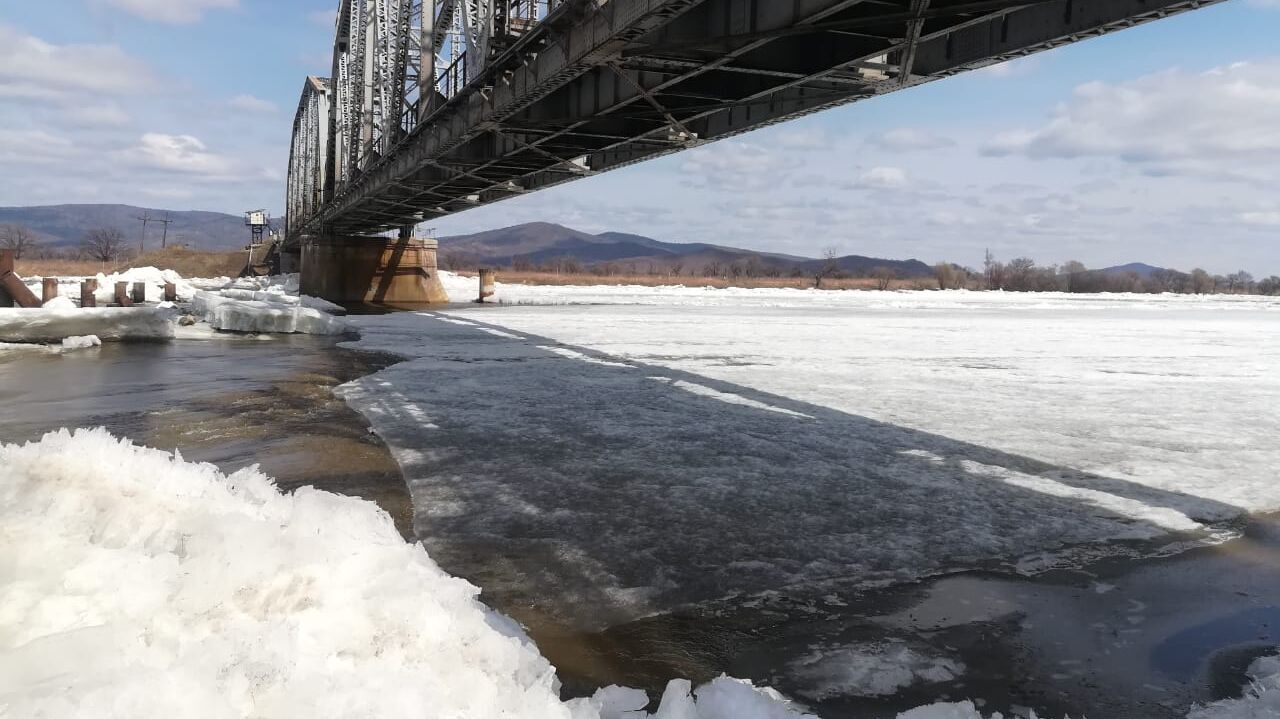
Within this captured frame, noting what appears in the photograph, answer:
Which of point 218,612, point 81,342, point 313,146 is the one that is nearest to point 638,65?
point 218,612

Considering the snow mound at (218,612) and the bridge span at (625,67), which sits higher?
the bridge span at (625,67)

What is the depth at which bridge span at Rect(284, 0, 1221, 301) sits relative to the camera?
949cm

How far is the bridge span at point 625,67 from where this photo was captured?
9492 mm

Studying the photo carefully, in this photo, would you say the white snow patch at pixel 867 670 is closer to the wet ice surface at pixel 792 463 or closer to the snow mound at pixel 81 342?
the wet ice surface at pixel 792 463

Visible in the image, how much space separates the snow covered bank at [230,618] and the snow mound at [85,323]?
56.9 feet

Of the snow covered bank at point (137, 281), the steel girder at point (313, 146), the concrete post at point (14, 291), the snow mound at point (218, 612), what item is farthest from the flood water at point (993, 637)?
the steel girder at point (313, 146)

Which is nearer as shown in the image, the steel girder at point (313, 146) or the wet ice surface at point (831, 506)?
the wet ice surface at point (831, 506)

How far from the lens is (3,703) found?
6.66 ft

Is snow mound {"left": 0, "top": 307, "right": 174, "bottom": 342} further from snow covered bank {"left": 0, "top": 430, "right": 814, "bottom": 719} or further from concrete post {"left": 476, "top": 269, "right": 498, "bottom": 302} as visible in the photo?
concrete post {"left": 476, "top": 269, "right": 498, "bottom": 302}

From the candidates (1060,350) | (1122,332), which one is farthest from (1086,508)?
(1122,332)

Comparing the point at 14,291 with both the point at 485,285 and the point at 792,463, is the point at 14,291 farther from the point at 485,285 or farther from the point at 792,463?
the point at 485,285

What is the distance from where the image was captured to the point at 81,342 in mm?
17297

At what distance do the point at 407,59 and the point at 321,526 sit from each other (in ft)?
71.0

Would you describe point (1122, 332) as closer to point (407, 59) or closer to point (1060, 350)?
point (1060, 350)
